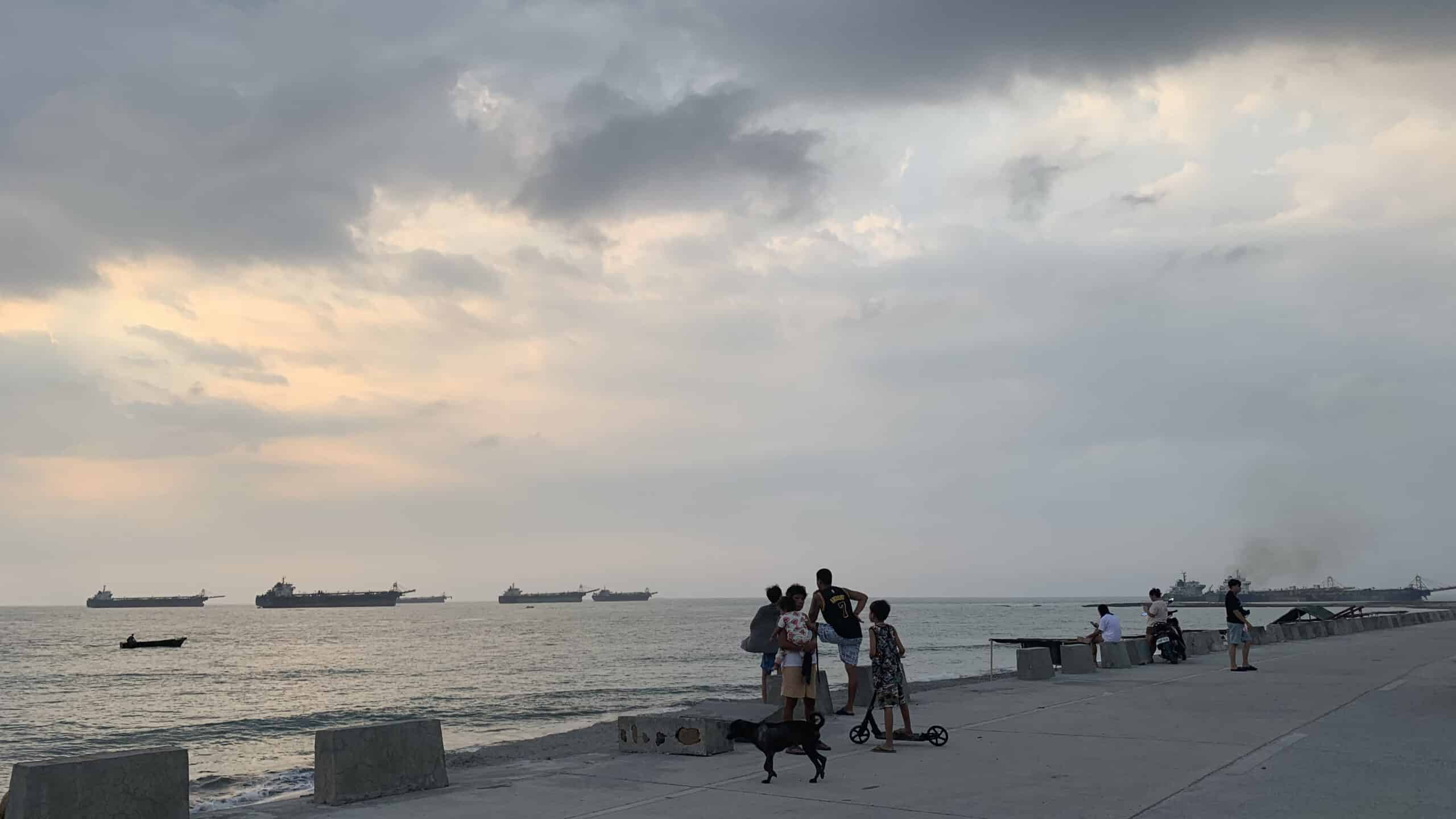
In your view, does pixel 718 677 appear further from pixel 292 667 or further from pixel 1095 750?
pixel 1095 750

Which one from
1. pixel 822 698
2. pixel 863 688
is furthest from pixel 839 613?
pixel 863 688

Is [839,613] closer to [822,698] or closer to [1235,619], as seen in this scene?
[822,698]

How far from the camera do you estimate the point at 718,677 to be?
45.6 metres

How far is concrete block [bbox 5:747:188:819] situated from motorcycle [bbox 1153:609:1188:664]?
2262 cm

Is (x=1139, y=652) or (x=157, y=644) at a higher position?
(x=1139, y=652)

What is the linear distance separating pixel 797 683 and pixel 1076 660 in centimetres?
1237

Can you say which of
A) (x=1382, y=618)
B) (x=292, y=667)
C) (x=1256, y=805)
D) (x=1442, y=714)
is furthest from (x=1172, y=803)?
(x=292, y=667)

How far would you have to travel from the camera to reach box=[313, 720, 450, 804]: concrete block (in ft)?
28.9

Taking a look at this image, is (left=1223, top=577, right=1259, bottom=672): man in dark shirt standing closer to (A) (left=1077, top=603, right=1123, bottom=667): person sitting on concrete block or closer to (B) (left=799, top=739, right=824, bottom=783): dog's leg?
(A) (left=1077, top=603, right=1123, bottom=667): person sitting on concrete block

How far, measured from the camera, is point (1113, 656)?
76.6ft

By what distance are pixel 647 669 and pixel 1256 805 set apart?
47.4m

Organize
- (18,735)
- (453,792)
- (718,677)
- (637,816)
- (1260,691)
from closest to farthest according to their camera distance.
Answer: (637,816)
(453,792)
(1260,691)
(18,735)
(718,677)

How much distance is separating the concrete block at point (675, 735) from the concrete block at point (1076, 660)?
12.3m

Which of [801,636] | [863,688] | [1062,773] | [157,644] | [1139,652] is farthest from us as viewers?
[157,644]
